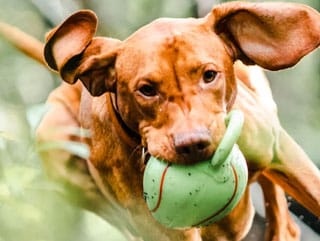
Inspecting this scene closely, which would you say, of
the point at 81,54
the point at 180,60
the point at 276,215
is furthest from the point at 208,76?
the point at 276,215

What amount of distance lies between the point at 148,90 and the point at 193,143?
11.9 inches

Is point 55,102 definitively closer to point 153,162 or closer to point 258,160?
point 258,160

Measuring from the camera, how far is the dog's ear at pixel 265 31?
9.79ft

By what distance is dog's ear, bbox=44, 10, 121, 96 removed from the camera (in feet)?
9.92

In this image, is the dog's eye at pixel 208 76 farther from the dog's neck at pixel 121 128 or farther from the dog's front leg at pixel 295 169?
the dog's front leg at pixel 295 169

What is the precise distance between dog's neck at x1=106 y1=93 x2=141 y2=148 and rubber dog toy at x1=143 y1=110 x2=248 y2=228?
14.2 inches

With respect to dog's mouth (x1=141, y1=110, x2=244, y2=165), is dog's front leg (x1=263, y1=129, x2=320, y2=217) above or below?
below

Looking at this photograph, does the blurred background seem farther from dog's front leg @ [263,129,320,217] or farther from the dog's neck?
dog's front leg @ [263,129,320,217]

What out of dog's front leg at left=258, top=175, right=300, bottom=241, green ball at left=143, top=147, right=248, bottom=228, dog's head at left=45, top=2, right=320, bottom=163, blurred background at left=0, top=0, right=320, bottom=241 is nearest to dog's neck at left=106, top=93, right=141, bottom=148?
dog's head at left=45, top=2, right=320, bottom=163

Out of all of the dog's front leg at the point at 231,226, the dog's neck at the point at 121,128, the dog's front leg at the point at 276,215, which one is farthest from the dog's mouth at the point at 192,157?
the dog's front leg at the point at 276,215

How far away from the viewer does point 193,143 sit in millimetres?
2615

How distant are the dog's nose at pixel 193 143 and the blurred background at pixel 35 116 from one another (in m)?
0.26

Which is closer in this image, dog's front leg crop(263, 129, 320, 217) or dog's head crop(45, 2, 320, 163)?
dog's head crop(45, 2, 320, 163)

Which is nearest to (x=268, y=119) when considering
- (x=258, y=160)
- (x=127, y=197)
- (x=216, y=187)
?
(x=258, y=160)
